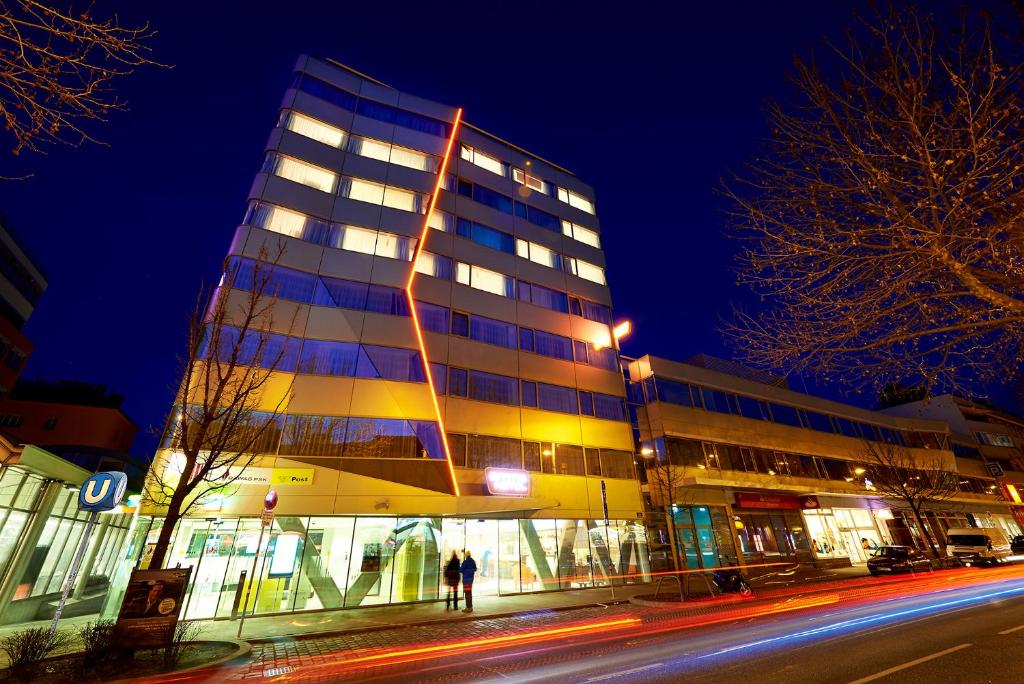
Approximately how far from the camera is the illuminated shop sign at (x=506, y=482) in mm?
18141

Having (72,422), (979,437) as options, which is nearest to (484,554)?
(72,422)

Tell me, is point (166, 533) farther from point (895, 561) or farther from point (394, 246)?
point (895, 561)

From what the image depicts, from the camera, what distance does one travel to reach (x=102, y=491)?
967 centimetres

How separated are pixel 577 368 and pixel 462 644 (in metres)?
16.0

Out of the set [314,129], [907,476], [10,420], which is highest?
[314,129]

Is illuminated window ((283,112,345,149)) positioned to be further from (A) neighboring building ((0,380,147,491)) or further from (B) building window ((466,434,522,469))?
(A) neighboring building ((0,380,147,491))

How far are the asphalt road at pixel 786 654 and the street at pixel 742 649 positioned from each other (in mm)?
20

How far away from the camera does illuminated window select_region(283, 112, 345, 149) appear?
865 inches

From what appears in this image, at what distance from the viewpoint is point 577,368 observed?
951 inches

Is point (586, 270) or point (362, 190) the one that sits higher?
point (362, 190)

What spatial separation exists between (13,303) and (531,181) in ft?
155

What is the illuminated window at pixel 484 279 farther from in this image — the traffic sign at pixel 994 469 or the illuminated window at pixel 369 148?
the traffic sign at pixel 994 469

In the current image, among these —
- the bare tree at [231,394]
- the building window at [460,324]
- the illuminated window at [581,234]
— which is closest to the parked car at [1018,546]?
the illuminated window at [581,234]

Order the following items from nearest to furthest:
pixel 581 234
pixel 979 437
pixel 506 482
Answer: pixel 506 482 → pixel 581 234 → pixel 979 437
